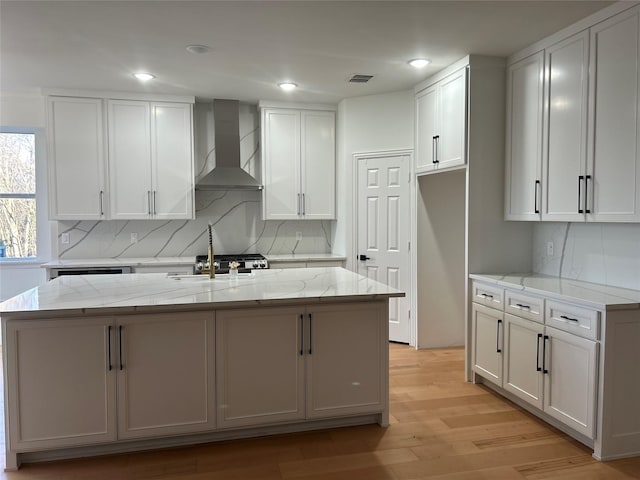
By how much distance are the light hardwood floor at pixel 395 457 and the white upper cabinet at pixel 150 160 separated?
2931mm

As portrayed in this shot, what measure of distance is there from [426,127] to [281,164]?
1.72 meters

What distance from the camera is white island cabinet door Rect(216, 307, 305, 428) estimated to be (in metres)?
2.82

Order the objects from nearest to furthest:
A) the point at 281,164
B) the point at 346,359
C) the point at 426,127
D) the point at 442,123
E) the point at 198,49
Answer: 1. the point at 346,359
2. the point at 198,49
3. the point at 442,123
4. the point at 426,127
5. the point at 281,164

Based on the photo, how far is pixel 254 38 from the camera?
347cm

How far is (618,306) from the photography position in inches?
103

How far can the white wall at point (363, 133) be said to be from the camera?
4.95 metres

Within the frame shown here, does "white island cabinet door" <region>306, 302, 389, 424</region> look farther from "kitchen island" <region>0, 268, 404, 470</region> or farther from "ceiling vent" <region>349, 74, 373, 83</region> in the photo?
"ceiling vent" <region>349, 74, 373, 83</region>

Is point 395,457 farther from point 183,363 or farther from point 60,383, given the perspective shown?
point 60,383

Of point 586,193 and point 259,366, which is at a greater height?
point 586,193

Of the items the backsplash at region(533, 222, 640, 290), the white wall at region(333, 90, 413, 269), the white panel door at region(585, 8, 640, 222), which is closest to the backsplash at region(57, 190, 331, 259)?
the white wall at region(333, 90, 413, 269)

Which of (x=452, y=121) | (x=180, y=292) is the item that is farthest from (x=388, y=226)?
(x=180, y=292)

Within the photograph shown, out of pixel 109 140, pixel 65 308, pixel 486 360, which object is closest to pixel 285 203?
pixel 109 140

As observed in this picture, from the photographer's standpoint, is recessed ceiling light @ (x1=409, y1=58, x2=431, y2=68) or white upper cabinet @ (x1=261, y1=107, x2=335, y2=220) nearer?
recessed ceiling light @ (x1=409, y1=58, x2=431, y2=68)

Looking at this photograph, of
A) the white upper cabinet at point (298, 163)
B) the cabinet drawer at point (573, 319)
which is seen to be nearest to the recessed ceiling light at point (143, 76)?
the white upper cabinet at point (298, 163)
